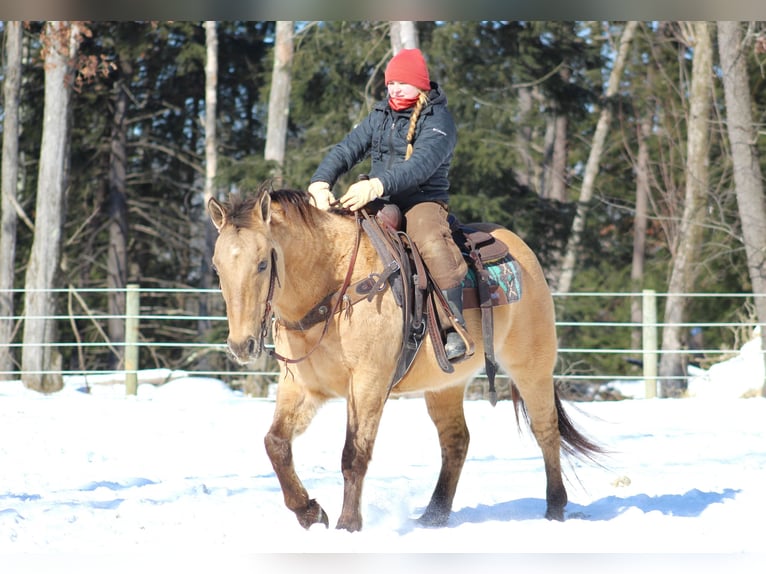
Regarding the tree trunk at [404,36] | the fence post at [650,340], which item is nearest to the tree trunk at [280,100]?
the tree trunk at [404,36]

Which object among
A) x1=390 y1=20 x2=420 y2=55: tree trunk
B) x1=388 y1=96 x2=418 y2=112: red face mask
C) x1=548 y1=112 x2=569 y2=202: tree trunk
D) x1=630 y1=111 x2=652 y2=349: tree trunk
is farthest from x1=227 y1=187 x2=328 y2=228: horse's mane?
x1=548 y1=112 x2=569 y2=202: tree trunk

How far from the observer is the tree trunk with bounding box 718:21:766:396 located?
13852 millimetres

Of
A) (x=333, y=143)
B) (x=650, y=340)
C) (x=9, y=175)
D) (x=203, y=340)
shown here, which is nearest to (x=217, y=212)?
(x=650, y=340)

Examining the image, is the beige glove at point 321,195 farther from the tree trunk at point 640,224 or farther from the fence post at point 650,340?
the tree trunk at point 640,224

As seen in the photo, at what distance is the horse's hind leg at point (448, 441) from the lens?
5148 mm

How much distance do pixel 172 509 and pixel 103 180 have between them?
15333mm

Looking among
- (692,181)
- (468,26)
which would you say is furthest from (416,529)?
(692,181)

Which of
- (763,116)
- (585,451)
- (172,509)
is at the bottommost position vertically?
(172,509)

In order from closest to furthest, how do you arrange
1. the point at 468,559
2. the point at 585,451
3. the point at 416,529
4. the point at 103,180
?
the point at 468,559 → the point at 416,529 → the point at 585,451 → the point at 103,180

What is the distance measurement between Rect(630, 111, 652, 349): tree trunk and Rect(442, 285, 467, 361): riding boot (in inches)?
560

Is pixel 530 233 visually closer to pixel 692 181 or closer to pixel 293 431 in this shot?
pixel 692 181

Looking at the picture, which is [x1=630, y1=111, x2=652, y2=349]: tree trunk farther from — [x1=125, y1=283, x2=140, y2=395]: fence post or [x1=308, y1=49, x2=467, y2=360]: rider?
[x1=308, y1=49, x2=467, y2=360]: rider

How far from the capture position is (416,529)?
190 inches

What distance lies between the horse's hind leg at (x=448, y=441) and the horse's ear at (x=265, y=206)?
1756 millimetres
